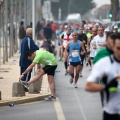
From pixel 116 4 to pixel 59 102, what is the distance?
45.8 meters

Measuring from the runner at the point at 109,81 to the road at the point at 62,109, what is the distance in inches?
222

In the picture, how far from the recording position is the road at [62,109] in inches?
543

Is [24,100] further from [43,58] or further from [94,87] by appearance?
[94,87]

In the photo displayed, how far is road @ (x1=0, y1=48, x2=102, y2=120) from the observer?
13.8 meters

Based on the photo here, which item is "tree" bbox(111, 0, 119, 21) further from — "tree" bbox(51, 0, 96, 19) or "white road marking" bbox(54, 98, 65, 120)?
"tree" bbox(51, 0, 96, 19)

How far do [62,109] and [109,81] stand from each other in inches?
290

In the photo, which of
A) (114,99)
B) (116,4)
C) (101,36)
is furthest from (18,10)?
(114,99)

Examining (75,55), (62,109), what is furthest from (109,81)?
(75,55)

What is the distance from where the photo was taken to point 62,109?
593 inches

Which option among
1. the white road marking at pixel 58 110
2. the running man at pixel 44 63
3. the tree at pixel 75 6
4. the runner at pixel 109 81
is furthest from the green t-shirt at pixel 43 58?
the tree at pixel 75 6

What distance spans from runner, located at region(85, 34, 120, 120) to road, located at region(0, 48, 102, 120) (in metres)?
5.64

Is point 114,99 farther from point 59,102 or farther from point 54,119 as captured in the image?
point 59,102

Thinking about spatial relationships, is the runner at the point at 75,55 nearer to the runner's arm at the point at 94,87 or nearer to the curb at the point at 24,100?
the curb at the point at 24,100

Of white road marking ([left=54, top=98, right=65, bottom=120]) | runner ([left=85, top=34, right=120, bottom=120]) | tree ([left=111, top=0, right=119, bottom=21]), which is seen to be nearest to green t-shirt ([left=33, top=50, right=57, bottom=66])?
white road marking ([left=54, top=98, right=65, bottom=120])
